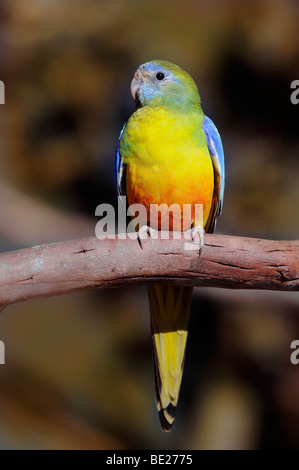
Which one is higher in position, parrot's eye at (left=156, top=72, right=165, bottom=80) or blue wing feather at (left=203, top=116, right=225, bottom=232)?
parrot's eye at (left=156, top=72, right=165, bottom=80)

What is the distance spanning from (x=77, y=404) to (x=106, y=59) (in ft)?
9.65

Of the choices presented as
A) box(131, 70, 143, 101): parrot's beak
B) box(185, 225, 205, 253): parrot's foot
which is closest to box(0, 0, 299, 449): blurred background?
box(131, 70, 143, 101): parrot's beak

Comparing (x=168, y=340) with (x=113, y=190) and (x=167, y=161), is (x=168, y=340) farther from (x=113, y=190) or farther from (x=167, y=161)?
(x=113, y=190)

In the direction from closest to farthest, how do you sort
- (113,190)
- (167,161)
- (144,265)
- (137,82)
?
1. (144,265)
2. (167,161)
3. (137,82)
4. (113,190)

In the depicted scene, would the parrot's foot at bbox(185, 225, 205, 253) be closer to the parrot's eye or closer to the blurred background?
the parrot's eye

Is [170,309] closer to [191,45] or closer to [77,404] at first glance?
[77,404]

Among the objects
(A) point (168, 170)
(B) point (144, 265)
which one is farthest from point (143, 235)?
(A) point (168, 170)

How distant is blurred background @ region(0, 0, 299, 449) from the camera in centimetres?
377

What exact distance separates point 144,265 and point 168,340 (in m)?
0.55

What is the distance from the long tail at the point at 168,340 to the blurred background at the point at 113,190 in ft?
5.36

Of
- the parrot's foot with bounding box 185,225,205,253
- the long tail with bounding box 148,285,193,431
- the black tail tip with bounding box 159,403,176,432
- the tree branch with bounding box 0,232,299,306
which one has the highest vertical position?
the parrot's foot with bounding box 185,225,205,253

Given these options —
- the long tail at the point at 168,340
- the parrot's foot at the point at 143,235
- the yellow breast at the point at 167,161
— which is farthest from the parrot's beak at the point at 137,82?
the long tail at the point at 168,340

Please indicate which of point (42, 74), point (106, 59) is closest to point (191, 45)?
point (106, 59)

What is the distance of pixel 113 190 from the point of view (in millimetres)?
3967
